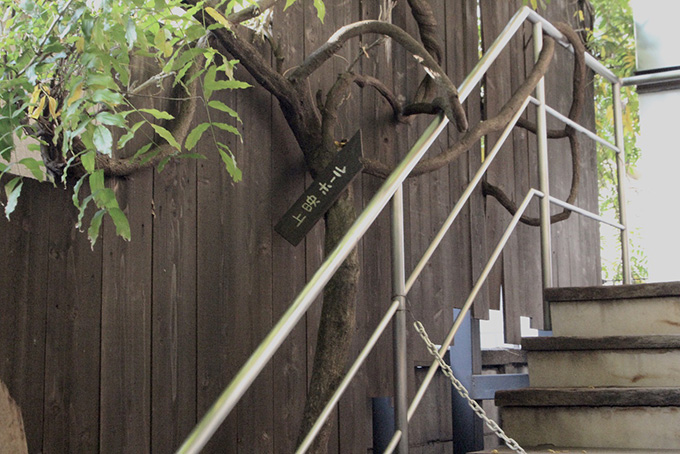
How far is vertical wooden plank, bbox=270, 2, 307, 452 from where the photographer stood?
235 cm

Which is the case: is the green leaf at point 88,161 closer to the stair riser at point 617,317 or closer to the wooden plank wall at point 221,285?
the wooden plank wall at point 221,285

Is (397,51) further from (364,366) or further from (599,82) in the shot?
(599,82)

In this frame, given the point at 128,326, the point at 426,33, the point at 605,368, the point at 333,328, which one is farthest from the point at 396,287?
the point at 426,33

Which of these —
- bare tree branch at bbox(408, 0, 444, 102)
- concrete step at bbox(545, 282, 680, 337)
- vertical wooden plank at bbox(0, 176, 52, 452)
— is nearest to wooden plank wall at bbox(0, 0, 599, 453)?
vertical wooden plank at bbox(0, 176, 52, 452)

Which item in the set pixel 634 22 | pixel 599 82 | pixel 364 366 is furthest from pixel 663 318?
pixel 599 82

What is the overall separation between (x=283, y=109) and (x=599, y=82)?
3.14m

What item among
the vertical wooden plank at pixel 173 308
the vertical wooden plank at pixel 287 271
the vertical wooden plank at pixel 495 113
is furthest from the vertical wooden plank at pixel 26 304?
the vertical wooden plank at pixel 495 113

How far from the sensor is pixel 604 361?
2.51 meters

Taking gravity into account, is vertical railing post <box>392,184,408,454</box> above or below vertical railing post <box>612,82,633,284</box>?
below

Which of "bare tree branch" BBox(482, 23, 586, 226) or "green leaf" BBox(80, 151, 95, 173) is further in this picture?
"bare tree branch" BBox(482, 23, 586, 226)

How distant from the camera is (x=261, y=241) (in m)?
2.34

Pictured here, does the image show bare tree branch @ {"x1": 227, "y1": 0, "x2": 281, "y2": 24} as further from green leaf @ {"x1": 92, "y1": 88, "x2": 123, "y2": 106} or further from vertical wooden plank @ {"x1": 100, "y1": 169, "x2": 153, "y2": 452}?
green leaf @ {"x1": 92, "y1": 88, "x2": 123, "y2": 106}

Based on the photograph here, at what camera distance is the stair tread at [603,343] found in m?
2.42

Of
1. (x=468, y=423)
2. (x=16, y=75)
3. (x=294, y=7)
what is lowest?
(x=468, y=423)
